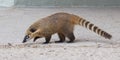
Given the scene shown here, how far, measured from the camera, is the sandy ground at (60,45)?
6500mm

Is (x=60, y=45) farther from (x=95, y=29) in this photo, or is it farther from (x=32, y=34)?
(x=95, y=29)

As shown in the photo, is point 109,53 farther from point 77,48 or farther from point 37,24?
point 37,24

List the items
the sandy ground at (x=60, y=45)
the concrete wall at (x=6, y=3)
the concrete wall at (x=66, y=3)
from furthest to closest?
the concrete wall at (x=66, y=3) < the concrete wall at (x=6, y=3) < the sandy ground at (x=60, y=45)

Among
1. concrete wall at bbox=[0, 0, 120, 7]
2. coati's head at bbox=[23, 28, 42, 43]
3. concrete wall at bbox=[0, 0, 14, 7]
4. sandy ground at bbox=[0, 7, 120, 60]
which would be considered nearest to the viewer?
sandy ground at bbox=[0, 7, 120, 60]

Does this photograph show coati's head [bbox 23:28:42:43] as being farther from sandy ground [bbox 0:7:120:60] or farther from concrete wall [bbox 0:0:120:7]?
concrete wall [bbox 0:0:120:7]

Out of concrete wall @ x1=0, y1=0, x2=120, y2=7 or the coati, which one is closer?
the coati

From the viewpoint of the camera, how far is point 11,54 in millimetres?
6648

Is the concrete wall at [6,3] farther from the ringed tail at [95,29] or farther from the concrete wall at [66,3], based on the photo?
the ringed tail at [95,29]

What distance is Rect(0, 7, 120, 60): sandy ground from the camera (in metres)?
6.50

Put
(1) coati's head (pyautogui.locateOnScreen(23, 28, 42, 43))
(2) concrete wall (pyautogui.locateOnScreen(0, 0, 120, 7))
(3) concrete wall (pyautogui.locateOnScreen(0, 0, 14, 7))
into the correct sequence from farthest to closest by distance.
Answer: (2) concrete wall (pyautogui.locateOnScreen(0, 0, 120, 7)) < (3) concrete wall (pyautogui.locateOnScreen(0, 0, 14, 7)) < (1) coati's head (pyautogui.locateOnScreen(23, 28, 42, 43))

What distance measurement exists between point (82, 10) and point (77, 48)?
520 centimetres

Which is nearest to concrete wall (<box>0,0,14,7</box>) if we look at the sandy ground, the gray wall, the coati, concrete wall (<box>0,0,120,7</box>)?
concrete wall (<box>0,0,120,7</box>)

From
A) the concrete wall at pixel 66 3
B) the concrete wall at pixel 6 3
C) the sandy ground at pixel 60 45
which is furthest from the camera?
the concrete wall at pixel 66 3

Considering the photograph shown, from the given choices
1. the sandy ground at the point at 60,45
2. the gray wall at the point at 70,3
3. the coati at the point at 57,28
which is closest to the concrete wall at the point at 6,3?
the gray wall at the point at 70,3
